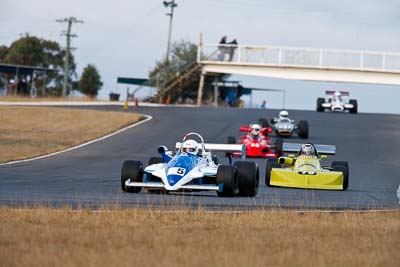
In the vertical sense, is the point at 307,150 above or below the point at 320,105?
below

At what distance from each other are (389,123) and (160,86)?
1106 inches

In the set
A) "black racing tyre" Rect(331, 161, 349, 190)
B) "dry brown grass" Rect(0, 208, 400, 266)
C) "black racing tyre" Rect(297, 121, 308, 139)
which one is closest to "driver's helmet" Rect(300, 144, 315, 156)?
"black racing tyre" Rect(331, 161, 349, 190)

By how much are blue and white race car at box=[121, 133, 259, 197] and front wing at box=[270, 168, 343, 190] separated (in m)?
3.42

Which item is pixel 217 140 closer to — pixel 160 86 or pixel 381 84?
pixel 381 84

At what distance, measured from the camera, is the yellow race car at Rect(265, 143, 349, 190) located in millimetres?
25828

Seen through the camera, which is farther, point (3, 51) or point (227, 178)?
point (3, 51)

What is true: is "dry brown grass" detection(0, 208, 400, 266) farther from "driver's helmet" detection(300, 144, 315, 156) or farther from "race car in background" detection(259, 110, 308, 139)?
"race car in background" detection(259, 110, 308, 139)

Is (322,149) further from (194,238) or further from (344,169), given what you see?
(194,238)

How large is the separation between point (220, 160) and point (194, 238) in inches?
890

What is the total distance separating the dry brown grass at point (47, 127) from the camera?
38.2m

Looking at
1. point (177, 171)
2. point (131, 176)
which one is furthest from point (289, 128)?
point (177, 171)

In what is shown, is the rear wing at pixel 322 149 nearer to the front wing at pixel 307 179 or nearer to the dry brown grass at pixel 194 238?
the front wing at pixel 307 179

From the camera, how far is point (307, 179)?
26.0 metres

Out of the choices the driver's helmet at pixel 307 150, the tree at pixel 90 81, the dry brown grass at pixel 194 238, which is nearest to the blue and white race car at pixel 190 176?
the driver's helmet at pixel 307 150
